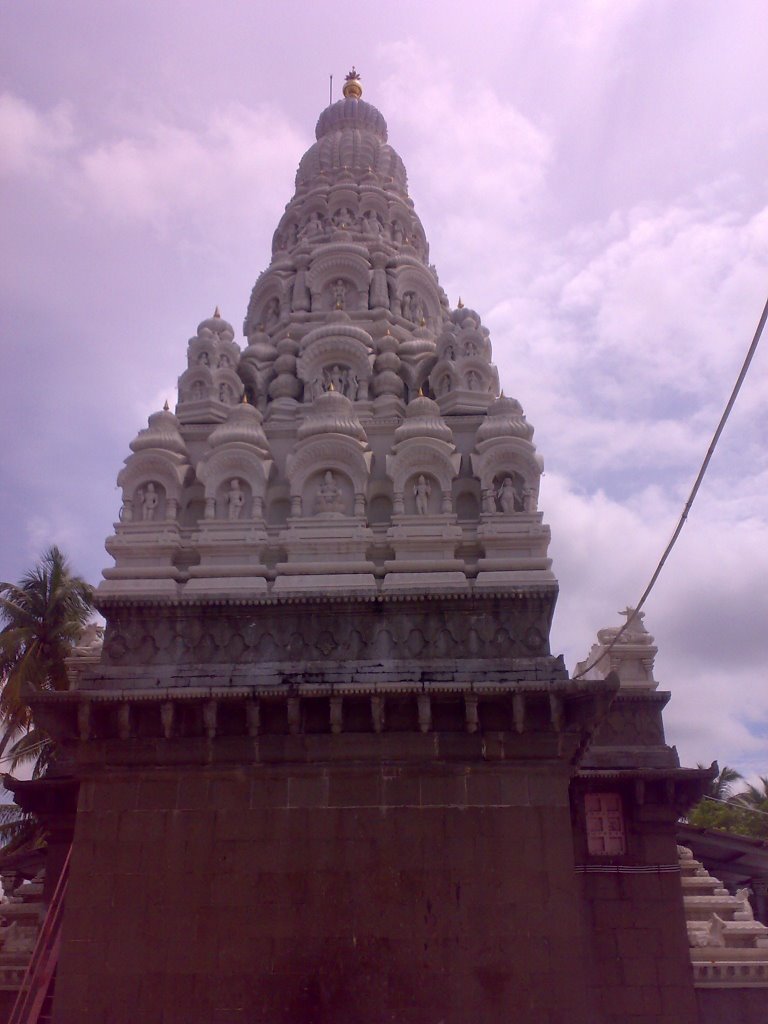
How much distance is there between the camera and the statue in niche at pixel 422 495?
14743 mm

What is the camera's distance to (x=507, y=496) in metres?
14.7

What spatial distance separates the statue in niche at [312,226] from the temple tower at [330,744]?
903 cm

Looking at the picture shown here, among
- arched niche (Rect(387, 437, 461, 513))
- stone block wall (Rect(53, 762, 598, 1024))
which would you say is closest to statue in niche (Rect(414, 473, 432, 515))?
arched niche (Rect(387, 437, 461, 513))

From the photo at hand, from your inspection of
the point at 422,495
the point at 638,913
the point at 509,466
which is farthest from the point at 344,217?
the point at 638,913

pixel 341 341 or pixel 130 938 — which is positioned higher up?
pixel 341 341

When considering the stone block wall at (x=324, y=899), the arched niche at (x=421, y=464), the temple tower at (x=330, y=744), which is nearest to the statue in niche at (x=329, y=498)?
the temple tower at (x=330, y=744)

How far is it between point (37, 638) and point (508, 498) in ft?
50.5

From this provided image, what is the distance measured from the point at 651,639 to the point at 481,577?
587 centimetres

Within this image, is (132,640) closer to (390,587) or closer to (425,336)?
(390,587)

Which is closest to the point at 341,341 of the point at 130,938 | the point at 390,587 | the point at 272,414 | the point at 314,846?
the point at 272,414

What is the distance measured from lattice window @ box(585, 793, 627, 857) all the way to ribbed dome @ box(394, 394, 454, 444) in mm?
6641

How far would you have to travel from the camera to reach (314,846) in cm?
1191

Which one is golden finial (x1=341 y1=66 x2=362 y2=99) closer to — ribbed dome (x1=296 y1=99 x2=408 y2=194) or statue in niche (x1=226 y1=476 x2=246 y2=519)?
ribbed dome (x1=296 y1=99 x2=408 y2=194)

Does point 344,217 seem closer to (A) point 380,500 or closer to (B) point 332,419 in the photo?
(B) point 332,419
